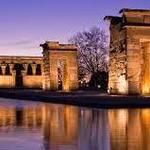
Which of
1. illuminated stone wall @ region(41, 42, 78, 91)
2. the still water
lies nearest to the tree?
illuminated stone wall @ region(41, 42, 78, 91)

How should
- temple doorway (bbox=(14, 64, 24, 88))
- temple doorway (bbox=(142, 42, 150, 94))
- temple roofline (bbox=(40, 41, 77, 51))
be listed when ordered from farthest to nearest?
temple doorway (bbox=(14, 64, 24, 88))
temple roofline (bbox=(40, 41, 77, 51))
temple doorway (bbox=(142, 42, 150, 94))

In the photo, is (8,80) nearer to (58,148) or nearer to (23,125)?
(23,125)

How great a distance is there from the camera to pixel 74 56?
57.7 m

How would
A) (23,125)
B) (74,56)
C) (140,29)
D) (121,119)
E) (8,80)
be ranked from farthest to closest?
1. (8,80)
2. (74,56)
3. (140,29)
4. (121,119)
5. (23,125)

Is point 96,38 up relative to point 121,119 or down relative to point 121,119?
up

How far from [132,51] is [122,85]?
8.25ft

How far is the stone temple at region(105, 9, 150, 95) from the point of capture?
35.6 meters

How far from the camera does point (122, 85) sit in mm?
36688

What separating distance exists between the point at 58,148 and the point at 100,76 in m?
52.7

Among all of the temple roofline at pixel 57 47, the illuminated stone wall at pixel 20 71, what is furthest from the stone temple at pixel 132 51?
the illuminated stone wall at pixel 20 71

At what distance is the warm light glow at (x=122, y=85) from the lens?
36031 millimetres

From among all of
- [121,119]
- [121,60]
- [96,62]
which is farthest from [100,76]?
[121,119]

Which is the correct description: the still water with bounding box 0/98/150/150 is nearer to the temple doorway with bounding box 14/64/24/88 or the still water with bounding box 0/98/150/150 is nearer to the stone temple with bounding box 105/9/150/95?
the stone temple with bounding box 105/9/150/95

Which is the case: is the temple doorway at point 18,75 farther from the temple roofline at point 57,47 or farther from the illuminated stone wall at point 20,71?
the temple roofline at point 57,47
